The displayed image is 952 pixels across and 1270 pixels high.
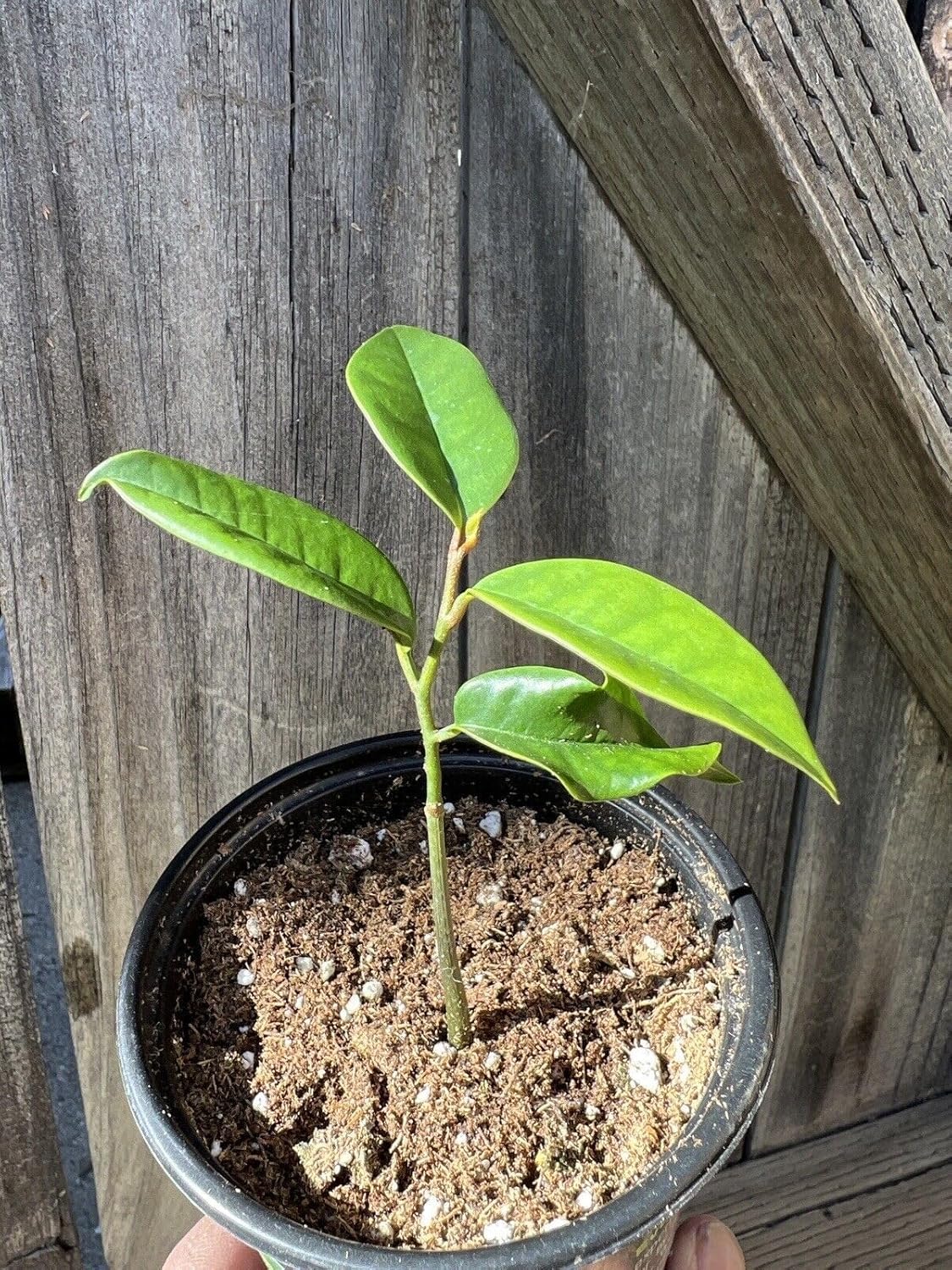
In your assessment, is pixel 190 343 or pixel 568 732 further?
pixel 190 343

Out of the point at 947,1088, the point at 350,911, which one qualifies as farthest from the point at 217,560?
the point at 947,1088

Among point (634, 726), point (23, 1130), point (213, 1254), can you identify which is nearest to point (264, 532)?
point (634, 726)

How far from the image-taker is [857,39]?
57cm

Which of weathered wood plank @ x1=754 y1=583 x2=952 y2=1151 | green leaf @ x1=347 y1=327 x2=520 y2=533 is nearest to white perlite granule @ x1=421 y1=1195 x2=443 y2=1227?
green leaf @ x1=347 y1=327 x2=520 y2=533

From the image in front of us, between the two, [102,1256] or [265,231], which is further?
[102,1256]

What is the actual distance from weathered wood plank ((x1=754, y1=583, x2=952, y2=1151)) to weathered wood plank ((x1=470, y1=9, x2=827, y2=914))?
0.28 ft

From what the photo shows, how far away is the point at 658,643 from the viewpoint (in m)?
0.43

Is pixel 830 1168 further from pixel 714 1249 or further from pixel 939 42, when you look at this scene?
pixel 939 42

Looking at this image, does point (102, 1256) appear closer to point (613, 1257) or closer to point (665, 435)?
point (613, 1257)

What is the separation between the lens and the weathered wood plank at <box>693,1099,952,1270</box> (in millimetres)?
1159

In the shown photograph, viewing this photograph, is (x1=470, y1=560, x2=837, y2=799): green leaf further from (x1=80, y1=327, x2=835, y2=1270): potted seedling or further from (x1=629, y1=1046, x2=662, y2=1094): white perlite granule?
(x1=629, y1=1046, x2=662, y2=1094): white perlite granule

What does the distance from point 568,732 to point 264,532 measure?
182mm

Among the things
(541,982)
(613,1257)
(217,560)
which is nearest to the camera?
(613,1257)

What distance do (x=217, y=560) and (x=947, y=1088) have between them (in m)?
1.18
